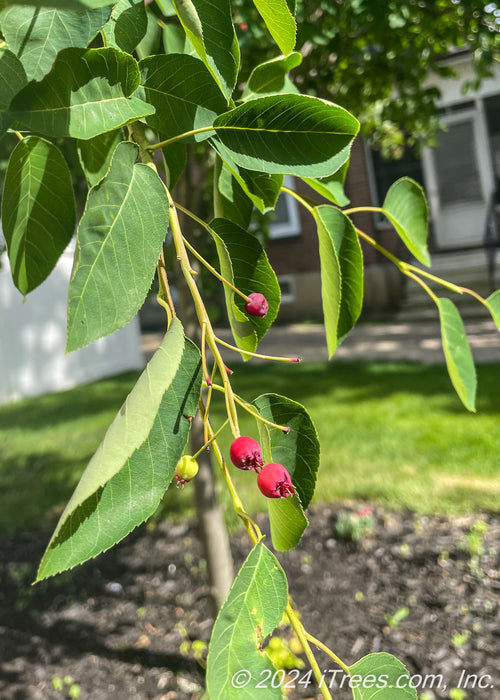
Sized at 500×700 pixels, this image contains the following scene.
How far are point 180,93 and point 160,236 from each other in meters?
0.15

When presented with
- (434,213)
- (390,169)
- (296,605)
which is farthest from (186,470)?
(434,213)

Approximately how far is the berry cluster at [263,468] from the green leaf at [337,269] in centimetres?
19

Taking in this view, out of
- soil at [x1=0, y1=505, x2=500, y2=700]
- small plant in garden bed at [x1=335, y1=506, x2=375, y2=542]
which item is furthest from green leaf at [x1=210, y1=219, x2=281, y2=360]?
small plant in garden bed at [x1=335, y1=506, x2=375, y2=542]

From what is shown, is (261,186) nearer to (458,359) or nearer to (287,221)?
(458,359)

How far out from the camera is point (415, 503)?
363 cm

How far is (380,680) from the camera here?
1.68 feet

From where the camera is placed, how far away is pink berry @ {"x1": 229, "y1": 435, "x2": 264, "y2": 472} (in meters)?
0.51

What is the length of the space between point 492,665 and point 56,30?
2454 millimetres

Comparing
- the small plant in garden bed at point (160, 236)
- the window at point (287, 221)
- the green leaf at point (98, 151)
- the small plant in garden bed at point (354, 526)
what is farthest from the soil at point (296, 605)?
the window at point (287, 221)

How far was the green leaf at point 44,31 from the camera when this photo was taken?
469 millimetres

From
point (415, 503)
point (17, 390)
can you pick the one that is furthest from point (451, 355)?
point (17, 390)

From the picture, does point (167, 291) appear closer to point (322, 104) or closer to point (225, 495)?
point (322, 104)

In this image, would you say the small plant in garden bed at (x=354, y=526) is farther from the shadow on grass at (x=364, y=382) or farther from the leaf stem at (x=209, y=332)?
the leaf stem at (x=209, y=332)

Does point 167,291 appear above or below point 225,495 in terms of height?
above
